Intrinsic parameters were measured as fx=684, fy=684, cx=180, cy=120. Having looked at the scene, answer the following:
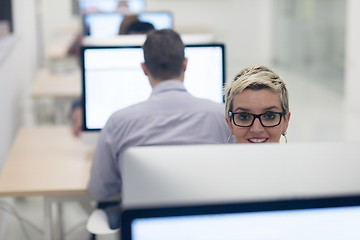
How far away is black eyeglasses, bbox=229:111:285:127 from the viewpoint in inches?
70.7

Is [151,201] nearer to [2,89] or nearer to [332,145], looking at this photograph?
[332,145]

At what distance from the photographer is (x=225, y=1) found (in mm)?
11086

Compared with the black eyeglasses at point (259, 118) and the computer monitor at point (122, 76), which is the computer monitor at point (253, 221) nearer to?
the black eyeglasses at point (259, 118)

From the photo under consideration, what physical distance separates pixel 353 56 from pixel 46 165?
5.29 meters

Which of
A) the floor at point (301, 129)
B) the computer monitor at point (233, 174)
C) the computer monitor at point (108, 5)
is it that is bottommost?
the floor at point (301, 129)

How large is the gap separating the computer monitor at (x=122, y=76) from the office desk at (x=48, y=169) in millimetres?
196

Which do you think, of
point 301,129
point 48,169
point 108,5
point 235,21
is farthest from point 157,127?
point 235,21

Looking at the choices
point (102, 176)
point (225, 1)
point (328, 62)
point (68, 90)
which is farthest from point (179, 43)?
point (225, 1)

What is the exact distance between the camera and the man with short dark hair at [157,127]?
2318 millimetres

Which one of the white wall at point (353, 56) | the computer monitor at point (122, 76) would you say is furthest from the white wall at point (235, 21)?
the computer monitor at point (122, 76)

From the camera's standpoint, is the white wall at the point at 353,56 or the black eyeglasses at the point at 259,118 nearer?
the black eyeglasses at the point at 259,118

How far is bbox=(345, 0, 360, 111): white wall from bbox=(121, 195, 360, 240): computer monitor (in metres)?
6.50

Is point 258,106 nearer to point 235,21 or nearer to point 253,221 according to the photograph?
point 253,221

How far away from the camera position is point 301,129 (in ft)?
21.0
